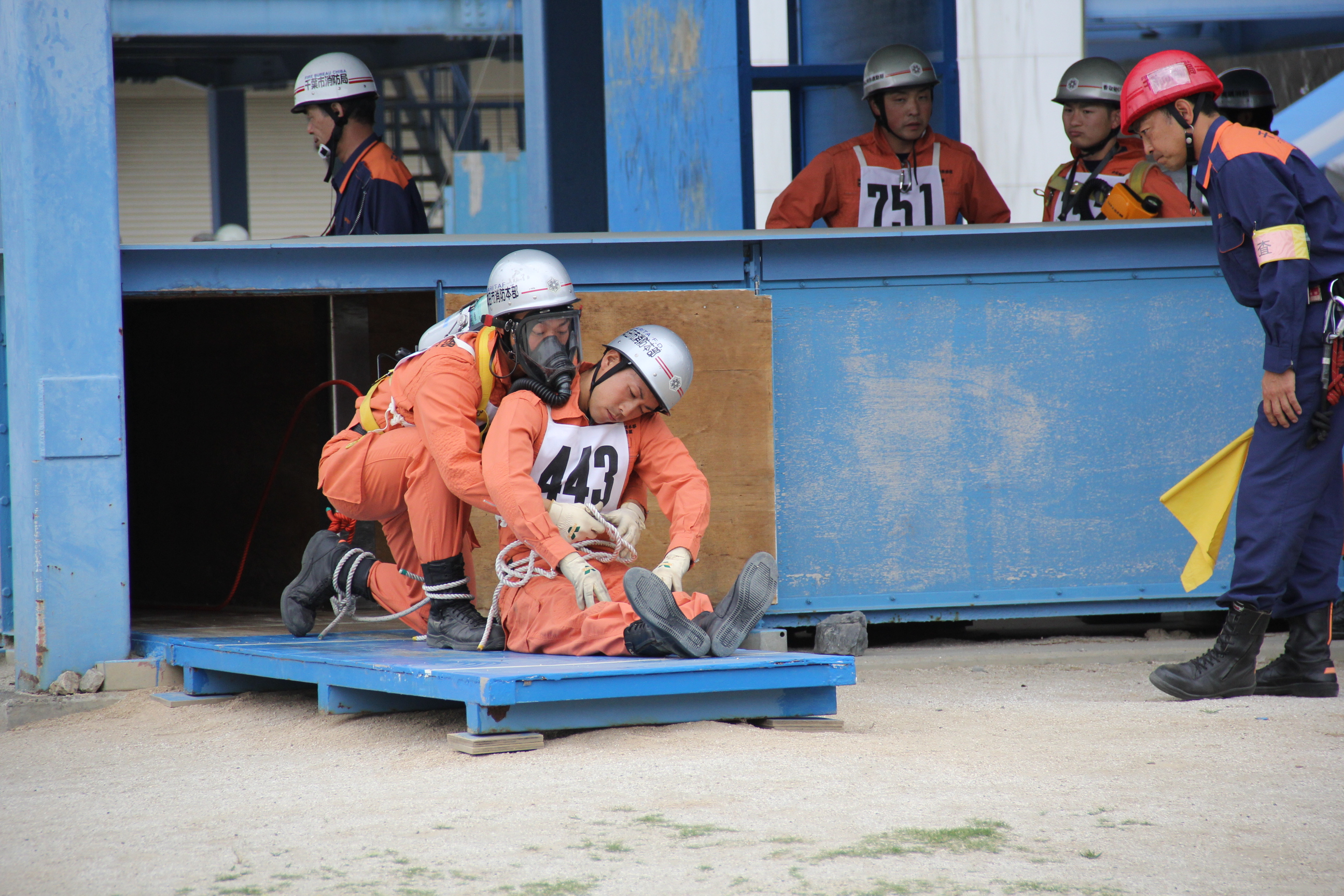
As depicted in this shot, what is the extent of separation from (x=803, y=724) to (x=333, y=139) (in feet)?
13.4

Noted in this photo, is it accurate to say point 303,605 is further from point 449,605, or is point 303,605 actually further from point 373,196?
point 373,196

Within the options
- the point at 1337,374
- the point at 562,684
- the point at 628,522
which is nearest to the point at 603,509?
the point at 628,522

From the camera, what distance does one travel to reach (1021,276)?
6.26 meters

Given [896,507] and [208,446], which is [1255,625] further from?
[208,446]

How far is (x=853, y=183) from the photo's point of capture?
23.7ft

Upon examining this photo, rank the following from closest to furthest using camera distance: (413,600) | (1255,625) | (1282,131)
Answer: (1255,625) → (413,600) → (1282,131)

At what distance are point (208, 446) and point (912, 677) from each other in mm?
4676

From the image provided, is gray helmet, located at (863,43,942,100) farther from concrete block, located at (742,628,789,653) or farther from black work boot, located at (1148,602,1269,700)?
black work boot, located at (1148,602,1269,700)

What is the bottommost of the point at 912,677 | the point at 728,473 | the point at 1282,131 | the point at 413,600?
the point at 912,677

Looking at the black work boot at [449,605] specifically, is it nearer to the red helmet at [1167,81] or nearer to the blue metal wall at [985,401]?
the blue metal wall at [985,401]

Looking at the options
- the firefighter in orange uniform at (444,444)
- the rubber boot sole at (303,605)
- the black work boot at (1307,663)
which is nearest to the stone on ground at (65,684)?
the rubber boot sole at (303,605)

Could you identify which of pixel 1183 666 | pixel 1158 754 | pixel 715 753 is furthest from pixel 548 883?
pixel 1183 666

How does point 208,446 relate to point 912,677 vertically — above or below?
above

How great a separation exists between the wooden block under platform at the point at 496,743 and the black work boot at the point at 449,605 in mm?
901
